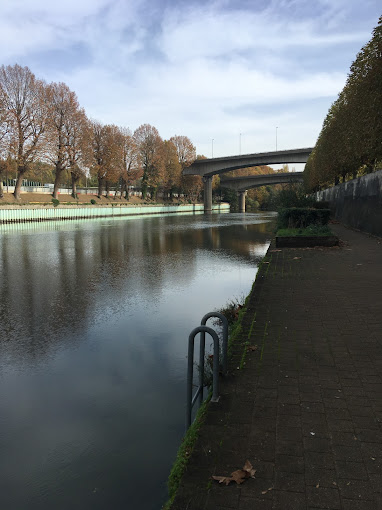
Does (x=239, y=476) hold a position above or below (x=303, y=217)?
below

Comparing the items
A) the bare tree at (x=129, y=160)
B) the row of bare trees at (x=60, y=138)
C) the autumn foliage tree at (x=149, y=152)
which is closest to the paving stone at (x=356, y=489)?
the row of bare trees at (x=60, y=138)

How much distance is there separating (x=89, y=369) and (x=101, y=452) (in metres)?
1.66

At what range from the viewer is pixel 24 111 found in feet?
141

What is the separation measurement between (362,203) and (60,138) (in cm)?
4080

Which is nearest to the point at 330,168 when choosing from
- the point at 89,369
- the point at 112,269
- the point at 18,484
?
the point at 112,269

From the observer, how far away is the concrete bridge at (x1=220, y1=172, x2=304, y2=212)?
84375 mm

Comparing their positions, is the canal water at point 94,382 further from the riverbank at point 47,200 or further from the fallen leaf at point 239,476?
the riverbank at point 47,200

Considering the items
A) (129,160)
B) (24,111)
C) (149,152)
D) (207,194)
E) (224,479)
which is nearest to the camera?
(224,479)

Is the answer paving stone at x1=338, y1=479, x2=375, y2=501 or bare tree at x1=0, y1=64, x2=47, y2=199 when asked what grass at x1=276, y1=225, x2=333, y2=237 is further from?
bare tree at x1=0, y1=64, x2=47, y2=199

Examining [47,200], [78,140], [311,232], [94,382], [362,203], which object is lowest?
[94,382]

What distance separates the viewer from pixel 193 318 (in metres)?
7.17

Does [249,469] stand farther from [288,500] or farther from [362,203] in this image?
[362,203]

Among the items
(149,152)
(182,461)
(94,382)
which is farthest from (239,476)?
(149,152)

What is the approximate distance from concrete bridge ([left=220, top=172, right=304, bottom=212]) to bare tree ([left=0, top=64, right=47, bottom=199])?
5210cm
